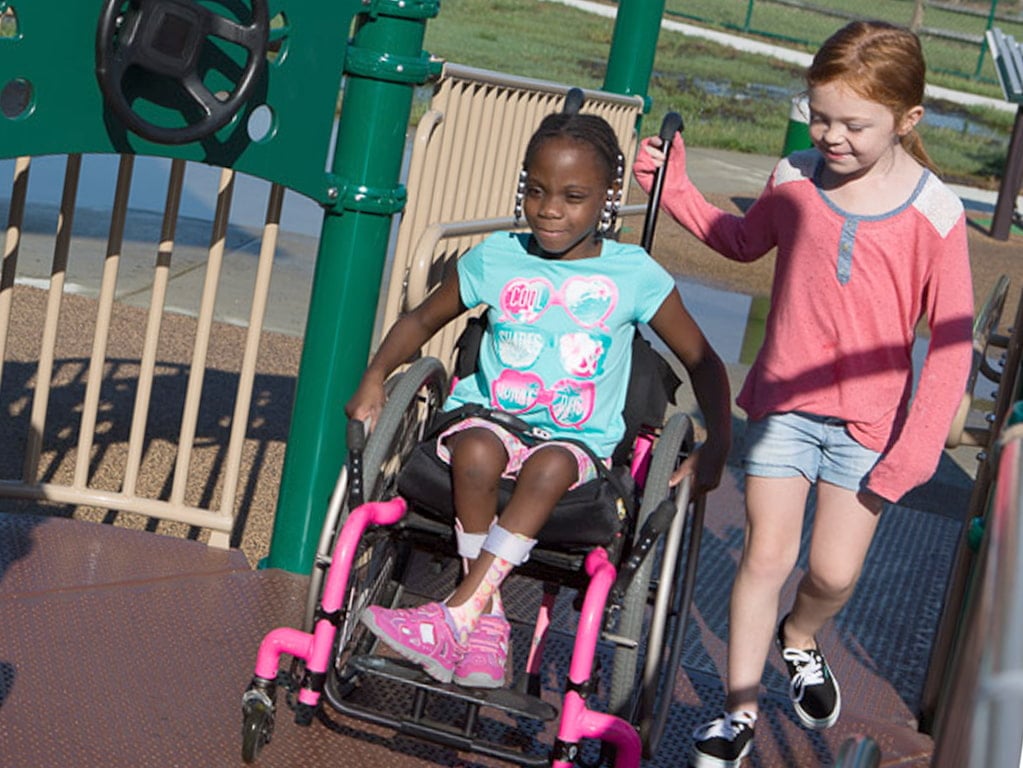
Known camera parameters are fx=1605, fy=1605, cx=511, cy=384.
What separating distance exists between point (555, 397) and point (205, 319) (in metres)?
1.24

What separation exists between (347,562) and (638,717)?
682 mm

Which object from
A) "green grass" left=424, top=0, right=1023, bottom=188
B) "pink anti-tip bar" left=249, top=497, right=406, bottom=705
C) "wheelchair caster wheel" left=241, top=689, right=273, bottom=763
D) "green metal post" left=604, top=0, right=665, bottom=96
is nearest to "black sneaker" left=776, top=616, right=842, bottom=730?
"pink anti-tip bar" left=249, top=497, right=406, bottom=705

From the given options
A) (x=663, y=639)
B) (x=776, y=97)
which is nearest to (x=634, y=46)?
(x=663, y=639)

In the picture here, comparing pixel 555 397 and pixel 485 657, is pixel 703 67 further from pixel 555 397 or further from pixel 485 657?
pixel 485 657

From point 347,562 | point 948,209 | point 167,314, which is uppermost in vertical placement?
point 948,209

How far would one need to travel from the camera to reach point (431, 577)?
460cm

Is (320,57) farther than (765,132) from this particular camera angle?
No

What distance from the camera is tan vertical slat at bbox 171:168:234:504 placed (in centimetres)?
418

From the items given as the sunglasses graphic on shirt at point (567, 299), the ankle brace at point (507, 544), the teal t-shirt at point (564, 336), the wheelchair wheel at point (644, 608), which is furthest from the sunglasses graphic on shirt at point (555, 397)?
the ankle brace at point (507, 544)

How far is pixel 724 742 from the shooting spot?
11.6ft

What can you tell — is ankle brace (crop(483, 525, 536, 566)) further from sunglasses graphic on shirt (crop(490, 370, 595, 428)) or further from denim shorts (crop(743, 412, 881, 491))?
denim shorts (crop(743, 412, 881, 491))

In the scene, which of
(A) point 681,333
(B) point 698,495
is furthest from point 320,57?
(B) point 698,495

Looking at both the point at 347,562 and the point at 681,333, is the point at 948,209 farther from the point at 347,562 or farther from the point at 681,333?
the point at 347,562

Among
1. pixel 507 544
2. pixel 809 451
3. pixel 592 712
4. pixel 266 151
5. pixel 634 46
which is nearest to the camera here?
pixel 592 712
